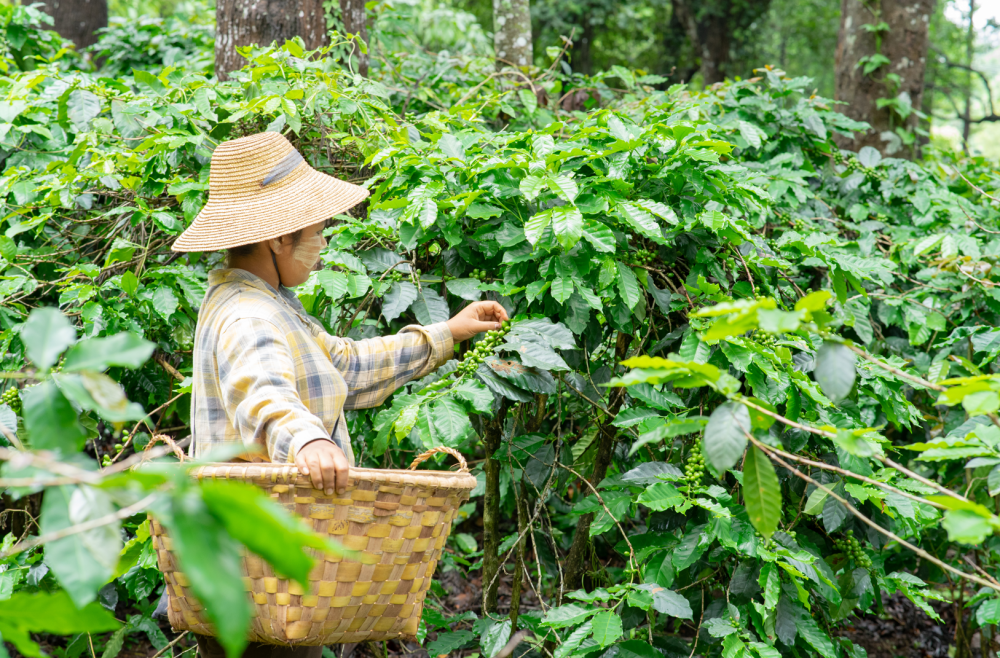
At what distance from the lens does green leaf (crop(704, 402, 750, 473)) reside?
1.25 metres

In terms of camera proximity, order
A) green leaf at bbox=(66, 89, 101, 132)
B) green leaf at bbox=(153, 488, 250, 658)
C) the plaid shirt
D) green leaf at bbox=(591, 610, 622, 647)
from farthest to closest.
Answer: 1. green leaf at bbox=(66, 89, 101, 132)
2. green leaf at bbox=(591, 610, 622, 647)
3. the plaid shirt
4. green leaf at bbox=(153, 488, 250, 658)

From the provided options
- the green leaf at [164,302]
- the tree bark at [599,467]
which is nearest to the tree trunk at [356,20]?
the green leaf at [164,302]

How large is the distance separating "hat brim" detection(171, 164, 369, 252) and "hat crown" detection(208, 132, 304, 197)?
21 mm

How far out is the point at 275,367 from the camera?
1.74m

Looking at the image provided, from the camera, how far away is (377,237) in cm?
251

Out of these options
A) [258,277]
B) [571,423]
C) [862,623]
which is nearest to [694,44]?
[862,623]

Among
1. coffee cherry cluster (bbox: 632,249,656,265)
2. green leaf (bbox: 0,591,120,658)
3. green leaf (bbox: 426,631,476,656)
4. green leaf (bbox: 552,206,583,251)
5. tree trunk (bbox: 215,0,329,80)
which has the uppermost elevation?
tree trunk (bbox: 215,0,329,80)

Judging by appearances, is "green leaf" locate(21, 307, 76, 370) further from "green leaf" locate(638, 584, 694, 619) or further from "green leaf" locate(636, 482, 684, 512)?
"green leaf" locate(638, 584, 694, 619)

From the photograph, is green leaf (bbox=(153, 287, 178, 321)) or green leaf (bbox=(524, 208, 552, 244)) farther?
green leaf (bbox=(153, 287, 178, 321))

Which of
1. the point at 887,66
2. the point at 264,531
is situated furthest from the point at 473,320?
the point at 887,66

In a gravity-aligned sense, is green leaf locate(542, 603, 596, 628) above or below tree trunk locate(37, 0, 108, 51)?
below

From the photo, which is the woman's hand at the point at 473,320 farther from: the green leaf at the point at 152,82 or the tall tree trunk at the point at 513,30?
the tall tree trunk at the point at 513,30

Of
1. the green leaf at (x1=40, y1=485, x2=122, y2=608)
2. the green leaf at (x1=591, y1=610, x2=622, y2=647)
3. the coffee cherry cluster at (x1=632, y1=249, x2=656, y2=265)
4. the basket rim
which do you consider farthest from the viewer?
the coffee cherry cluster at (x1=632, y1=249, x2=656, y2=265)

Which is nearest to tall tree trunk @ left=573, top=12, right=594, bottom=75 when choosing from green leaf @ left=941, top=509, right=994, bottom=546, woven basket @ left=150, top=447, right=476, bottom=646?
woven basket @ left=150, top=447, right=476, bottom=646
